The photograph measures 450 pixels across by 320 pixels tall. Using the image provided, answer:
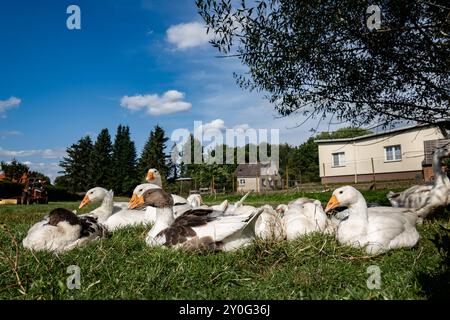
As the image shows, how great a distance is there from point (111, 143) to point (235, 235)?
65579mm

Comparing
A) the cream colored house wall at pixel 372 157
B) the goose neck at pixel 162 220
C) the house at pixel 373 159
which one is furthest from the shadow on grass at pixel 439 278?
the cream colored house wall at pixel 372 157

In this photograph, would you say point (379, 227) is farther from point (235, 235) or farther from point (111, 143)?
point (111, 143)

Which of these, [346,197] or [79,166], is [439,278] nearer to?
[346,197]

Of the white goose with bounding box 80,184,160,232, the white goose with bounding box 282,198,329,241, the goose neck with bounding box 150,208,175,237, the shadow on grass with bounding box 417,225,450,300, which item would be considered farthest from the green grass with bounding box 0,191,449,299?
the white goose with bounding box 80,184,160,232

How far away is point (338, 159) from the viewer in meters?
43.0

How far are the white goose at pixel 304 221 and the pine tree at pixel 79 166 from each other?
55000mm

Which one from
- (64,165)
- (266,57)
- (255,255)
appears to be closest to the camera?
(255,255)

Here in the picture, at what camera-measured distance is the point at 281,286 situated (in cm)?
359

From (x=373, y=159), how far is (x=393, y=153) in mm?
2054

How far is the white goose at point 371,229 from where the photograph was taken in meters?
5.13

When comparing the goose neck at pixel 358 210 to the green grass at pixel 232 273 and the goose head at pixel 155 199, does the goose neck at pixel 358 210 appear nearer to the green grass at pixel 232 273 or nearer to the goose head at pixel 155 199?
the green grass at pixel 232 273

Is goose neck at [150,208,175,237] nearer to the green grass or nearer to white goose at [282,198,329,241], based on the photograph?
the green grass
